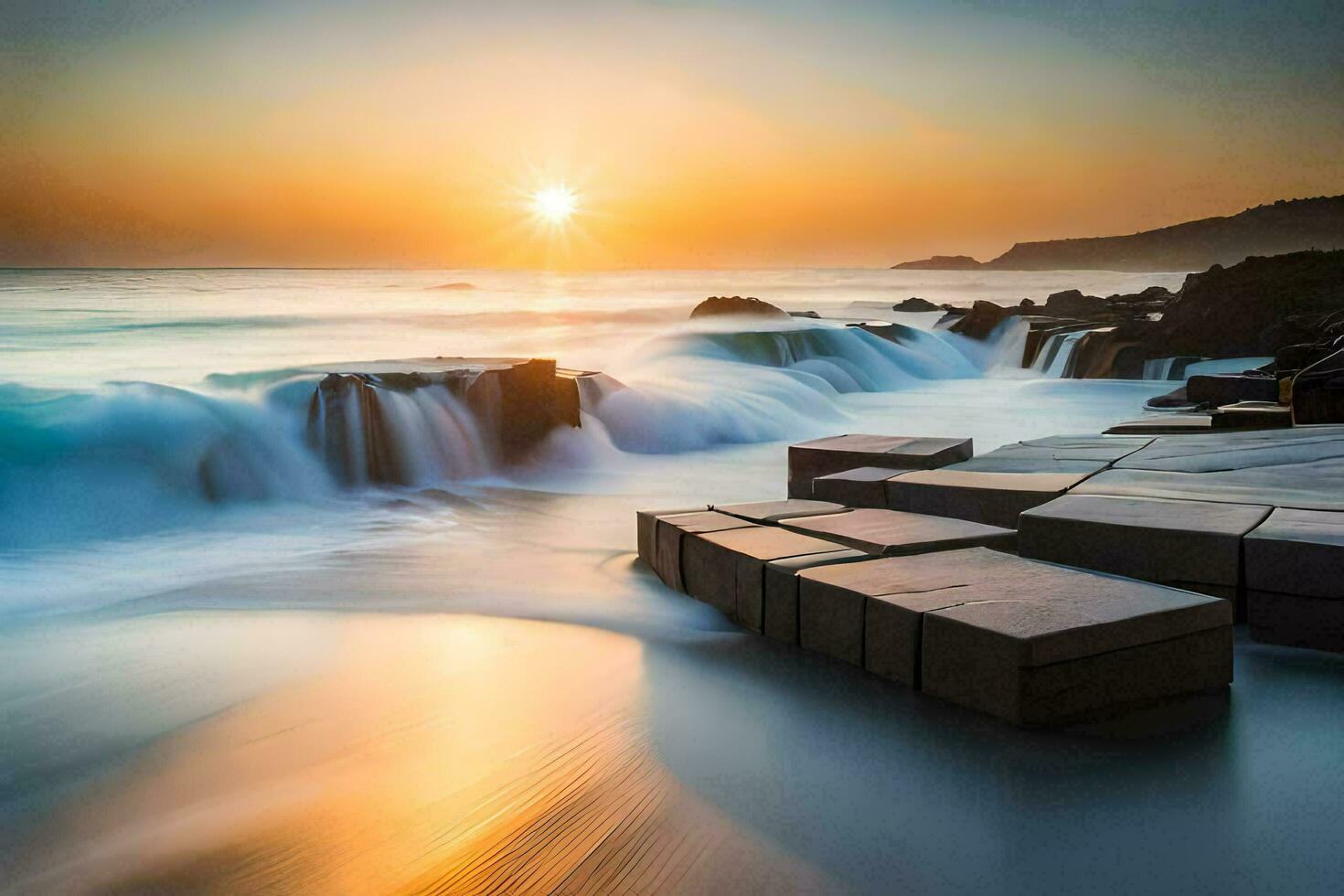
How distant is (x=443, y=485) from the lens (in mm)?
8961

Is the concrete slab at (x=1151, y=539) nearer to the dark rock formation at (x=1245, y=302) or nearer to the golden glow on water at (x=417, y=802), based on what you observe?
the golden glow on water at (x=417, y=802)

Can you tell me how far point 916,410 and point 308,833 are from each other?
51.8ft

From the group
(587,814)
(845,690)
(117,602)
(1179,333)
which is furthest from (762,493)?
(1179,333)

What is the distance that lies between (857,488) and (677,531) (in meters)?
1.13

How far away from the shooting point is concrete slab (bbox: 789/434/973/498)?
5652mm

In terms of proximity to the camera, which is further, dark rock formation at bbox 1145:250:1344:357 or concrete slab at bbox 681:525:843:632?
dark rock formation at bbox 1145:250:1344:357

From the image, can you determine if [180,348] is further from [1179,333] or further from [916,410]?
[1179,333]

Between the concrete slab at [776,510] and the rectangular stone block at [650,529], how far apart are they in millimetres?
175

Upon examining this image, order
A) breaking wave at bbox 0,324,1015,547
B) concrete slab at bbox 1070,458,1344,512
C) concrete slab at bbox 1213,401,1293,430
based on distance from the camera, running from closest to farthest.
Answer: concrete slab at bbox 1070,458,1344,512 → concrete slab at bbox 1213,401,1293,430 → breaking wave at bbox 0,324,1015,547

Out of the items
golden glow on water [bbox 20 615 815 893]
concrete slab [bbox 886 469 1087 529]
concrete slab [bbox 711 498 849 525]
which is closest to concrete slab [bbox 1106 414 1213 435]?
concrete slab [bbox 886 469 1087 529]

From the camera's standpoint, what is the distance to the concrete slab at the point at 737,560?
3535 mm

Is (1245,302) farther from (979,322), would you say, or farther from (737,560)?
(737,560)

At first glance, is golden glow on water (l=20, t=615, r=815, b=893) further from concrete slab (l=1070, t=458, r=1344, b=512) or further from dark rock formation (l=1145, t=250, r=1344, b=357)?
dark rock formation (l=1145, t=250, r=1344, b=357)

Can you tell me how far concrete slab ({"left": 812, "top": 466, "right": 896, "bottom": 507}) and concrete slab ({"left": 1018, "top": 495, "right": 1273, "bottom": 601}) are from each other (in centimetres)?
110
